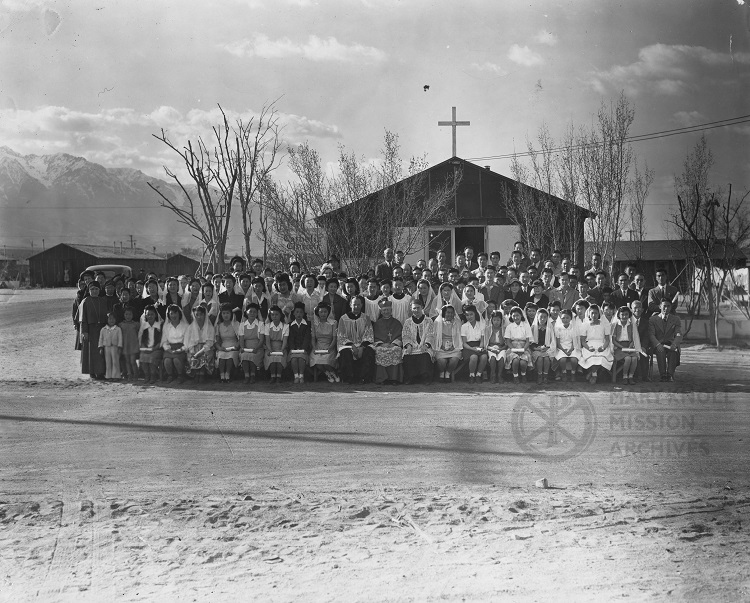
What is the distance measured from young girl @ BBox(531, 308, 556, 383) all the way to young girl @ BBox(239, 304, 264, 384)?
3.87 meters

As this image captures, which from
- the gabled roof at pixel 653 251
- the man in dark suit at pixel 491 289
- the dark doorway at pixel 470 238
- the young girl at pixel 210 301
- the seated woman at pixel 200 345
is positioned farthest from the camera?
the dark doorway at pixel 470 238

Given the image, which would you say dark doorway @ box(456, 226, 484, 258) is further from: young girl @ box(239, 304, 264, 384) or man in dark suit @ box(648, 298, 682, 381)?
young girl @ box(239, 304, 264, 384)

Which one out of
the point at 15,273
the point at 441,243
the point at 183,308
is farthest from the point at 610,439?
the point at 15,273

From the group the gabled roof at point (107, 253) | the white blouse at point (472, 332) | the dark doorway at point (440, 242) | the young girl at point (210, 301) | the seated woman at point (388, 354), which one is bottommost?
the seated woman at point (388, 354)

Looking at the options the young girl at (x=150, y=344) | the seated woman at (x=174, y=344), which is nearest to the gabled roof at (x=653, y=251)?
the seated woman at (x=174, y=344)

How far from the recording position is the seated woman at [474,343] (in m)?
10.4

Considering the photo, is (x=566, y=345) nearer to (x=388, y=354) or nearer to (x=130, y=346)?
(x=388, y=354)

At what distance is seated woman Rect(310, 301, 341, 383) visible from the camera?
33.8 ft

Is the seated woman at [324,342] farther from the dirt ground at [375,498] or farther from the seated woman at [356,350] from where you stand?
the dirt ground at [375,498]

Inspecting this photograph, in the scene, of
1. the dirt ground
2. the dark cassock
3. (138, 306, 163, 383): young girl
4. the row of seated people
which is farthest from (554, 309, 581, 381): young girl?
the dark cassock

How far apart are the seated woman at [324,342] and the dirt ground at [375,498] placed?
4.31ft

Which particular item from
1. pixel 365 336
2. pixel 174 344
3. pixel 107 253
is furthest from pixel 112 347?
pixel 107 253

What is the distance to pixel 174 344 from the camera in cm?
1044

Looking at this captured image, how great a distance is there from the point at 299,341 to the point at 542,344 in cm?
346
